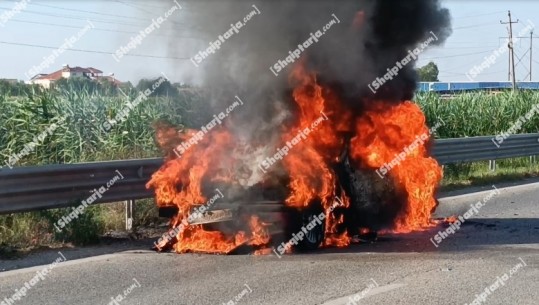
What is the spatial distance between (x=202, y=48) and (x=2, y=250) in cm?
333

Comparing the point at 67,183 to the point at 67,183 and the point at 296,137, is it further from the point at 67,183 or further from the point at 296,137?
the point at 296,137

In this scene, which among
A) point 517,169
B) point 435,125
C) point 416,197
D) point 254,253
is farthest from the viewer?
point 435,125

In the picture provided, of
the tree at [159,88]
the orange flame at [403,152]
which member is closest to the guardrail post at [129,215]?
the orange flame at [403,152]

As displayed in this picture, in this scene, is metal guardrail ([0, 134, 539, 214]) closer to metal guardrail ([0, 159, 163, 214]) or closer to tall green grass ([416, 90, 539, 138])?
metal guardrail ([0, 159, 163, 214])

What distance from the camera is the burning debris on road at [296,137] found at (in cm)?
855

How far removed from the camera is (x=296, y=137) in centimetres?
891

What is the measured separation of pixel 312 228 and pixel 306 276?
1.44 metres

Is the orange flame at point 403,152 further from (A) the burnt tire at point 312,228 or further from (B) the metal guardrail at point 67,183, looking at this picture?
(B) the metal guardrail at point 67,183

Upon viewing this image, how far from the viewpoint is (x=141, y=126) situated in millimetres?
13773

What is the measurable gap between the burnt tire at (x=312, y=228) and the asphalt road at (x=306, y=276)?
0.19m

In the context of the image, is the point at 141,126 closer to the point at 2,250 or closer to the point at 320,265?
the point at 2,250

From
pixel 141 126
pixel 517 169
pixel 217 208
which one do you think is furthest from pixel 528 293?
pixel 517 169

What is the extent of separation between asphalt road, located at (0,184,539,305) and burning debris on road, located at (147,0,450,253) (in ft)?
1.31

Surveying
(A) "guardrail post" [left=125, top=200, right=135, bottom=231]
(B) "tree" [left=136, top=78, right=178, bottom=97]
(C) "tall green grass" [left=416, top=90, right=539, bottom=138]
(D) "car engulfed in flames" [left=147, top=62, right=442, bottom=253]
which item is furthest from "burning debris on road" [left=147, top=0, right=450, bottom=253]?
(C) "tall green grass" [left=416, top=90, right=539, bottom=138]
